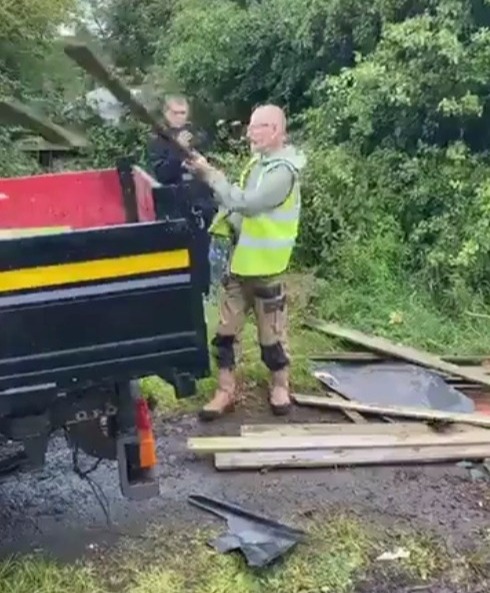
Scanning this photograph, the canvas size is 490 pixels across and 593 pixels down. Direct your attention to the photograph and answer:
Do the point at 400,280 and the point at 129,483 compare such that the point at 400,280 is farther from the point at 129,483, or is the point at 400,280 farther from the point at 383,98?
the point at 129,483

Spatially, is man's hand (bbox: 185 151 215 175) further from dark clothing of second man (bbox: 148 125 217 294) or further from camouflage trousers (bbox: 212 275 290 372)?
camouflage trousers (bbox: 212 275 290 372)

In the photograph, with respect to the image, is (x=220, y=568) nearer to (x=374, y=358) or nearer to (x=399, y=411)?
(x=399, y=411)

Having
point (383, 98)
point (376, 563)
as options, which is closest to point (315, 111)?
point (383, 98)

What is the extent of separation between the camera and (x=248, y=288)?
19.4 ft

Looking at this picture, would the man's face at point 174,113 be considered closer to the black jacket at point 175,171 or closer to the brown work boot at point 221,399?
the black jacket at point 175,171

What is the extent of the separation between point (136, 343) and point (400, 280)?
486 cm

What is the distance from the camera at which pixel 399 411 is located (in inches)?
235

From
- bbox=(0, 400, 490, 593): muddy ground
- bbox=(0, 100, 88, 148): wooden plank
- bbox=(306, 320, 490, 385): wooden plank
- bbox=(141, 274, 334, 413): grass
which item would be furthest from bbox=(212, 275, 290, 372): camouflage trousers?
bbox=(0, 100, 88, 148): wooden plank

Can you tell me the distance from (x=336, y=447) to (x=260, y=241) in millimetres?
1197

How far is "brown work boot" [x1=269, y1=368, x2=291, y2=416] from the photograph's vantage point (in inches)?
239

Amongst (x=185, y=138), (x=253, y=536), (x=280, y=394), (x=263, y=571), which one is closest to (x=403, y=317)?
(x=280, y=394)

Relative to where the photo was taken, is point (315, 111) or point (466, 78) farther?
point (315, 111)

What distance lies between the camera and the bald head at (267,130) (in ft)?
18.3

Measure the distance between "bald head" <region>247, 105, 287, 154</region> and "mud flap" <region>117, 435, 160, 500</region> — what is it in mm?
2049
